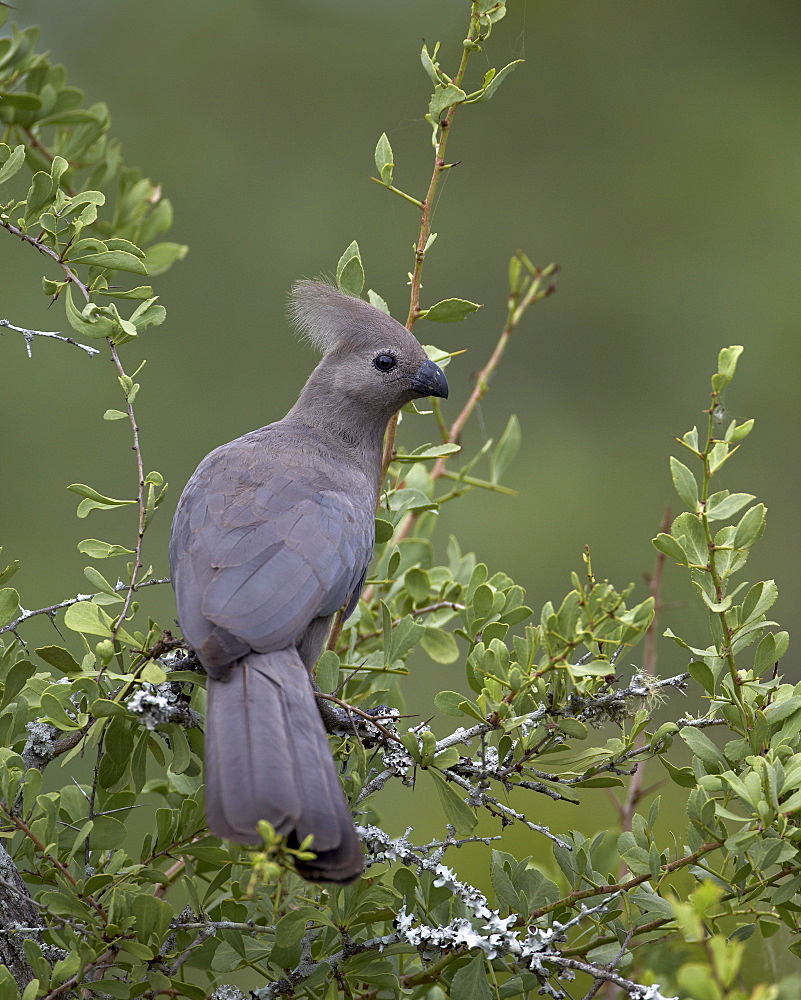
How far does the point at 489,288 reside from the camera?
290 inches

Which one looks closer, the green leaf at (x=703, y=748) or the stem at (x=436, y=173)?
the green leaf at (x=703, y=748)

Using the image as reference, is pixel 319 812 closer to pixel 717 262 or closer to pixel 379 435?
pixel 379 435

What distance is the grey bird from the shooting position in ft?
5.69

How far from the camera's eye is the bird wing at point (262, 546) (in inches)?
87.0

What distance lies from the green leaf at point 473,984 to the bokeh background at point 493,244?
166 inches

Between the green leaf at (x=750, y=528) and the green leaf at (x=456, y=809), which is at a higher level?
the green leaf at (x=750, y=528)

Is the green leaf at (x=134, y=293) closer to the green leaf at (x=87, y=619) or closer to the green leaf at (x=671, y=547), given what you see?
the green leaf at (x=87, y=619)

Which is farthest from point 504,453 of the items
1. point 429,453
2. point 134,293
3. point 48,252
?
point 48,252

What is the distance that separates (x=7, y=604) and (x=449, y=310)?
1.20 m

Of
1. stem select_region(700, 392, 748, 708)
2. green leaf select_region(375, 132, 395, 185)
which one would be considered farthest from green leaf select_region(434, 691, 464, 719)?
green leaf select_region(375, 132, 395, 185)

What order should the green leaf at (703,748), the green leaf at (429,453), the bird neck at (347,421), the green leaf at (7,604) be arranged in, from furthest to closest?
the bird neck at (347,421) < the green leaf at (429,453) < the green leaf at (7,604) < the green leaf at (703,748)

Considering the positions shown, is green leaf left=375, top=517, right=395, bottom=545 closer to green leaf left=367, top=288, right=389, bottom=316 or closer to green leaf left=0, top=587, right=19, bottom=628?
green leaf left=367, top=288, right=389, bottom=316

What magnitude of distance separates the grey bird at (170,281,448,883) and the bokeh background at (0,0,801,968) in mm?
3066

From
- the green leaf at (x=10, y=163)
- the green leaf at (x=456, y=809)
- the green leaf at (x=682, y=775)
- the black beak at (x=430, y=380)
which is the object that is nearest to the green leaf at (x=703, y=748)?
the green leaf at (x=682, y=775)
